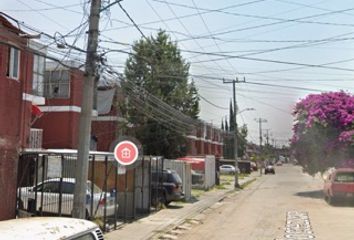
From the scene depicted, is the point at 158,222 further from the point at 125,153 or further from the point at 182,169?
the point at 182,169

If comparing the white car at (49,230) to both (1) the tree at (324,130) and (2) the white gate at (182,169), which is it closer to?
(2) the white gate at (182,169)

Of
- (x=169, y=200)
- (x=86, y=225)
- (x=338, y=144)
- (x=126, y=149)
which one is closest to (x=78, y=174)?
(x=126, y=149)

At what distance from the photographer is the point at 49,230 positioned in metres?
4.52

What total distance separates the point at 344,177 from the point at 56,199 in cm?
1671

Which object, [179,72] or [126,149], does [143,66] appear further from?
[126,149]

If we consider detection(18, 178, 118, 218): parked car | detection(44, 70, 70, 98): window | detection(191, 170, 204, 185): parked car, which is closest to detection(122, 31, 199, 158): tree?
detection(191, 170, 204, 185): parked car

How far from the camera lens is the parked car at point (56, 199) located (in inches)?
670

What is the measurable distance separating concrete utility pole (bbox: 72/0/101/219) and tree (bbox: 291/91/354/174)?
22.3 m

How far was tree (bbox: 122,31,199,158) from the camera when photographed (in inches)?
1558

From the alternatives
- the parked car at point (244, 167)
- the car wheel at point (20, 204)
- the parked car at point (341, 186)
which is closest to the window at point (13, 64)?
the car wheel at point (20, 204)

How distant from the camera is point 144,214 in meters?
22.5

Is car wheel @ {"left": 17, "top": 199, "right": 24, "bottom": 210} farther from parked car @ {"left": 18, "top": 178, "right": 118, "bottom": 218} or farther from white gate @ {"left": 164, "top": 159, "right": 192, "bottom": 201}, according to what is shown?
white gate @ {"left": 164, "top": 159, "right": 192, "bottom": 201}

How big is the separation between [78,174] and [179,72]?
2756 cm

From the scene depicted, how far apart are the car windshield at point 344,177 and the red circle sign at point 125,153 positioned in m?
16.3
